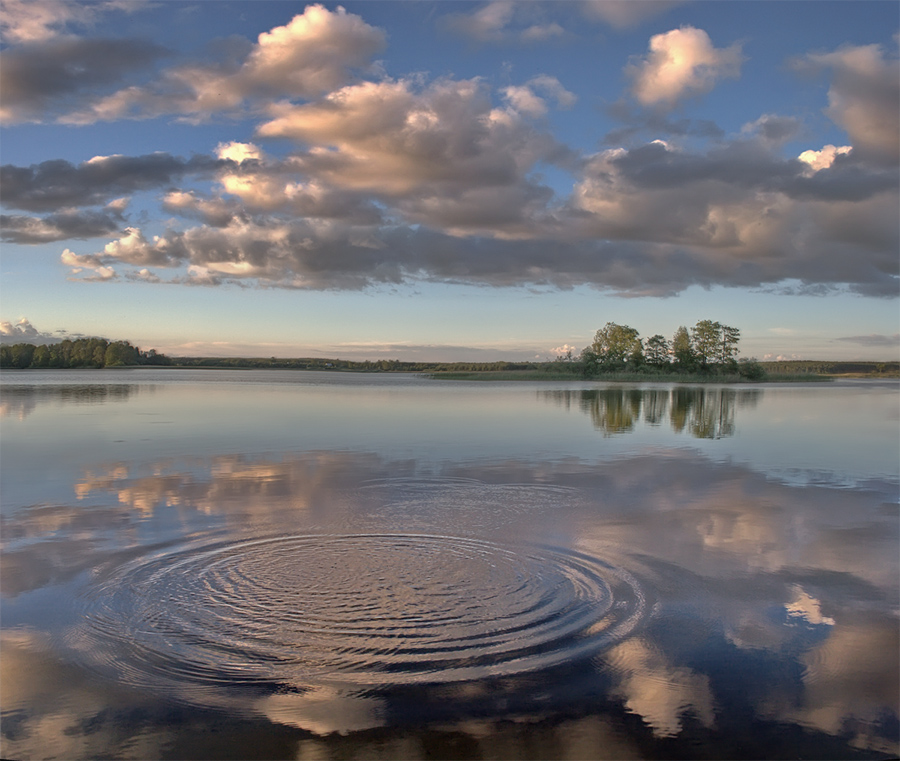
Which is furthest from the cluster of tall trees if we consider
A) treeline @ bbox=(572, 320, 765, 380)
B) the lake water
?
the lake water

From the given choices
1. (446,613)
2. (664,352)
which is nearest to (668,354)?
(664,352)

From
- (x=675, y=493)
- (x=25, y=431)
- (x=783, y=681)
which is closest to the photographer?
(x=783, y=681)

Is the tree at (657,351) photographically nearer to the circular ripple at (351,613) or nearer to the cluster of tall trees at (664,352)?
the cluster of tall trees at (664,352)

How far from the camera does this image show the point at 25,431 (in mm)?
24156

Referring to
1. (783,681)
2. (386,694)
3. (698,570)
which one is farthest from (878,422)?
(386,694)

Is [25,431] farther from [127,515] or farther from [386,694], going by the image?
[386,694]

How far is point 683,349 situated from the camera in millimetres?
122312

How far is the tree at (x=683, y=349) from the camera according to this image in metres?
121

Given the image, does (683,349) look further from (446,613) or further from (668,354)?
(446,613)

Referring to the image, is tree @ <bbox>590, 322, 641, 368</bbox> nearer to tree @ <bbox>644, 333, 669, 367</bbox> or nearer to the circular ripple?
tree @ <bbox>644, 333, 669, 367</bbox>

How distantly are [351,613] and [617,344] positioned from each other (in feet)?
399

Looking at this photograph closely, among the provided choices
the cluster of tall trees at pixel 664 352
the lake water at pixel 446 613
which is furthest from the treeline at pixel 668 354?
the lake water at pixel 446 613

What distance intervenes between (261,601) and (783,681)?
4.95 metres

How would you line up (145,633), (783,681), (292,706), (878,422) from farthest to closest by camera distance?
(878,422) → (145,633) → (783,681) → (292,706)
